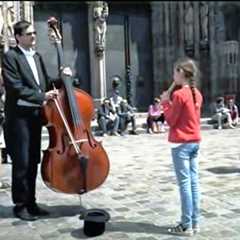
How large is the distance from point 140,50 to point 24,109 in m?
13.9

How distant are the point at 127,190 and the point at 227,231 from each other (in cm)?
201

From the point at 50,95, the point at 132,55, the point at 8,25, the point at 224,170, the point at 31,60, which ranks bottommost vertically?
the point at 224,170

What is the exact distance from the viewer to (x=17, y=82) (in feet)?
14.1

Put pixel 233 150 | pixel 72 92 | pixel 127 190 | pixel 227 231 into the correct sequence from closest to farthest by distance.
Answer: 1. pixel 227 231
2. pixel 72 92
3. pixel 127 190
4. pixel 233 150

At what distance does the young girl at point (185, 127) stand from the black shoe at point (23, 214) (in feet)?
4.07

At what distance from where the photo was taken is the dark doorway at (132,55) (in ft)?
57.7

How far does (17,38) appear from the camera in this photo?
443 centimetres

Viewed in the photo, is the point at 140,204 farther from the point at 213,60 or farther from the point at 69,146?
the point at 213,60

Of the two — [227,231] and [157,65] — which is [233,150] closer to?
[227,231]

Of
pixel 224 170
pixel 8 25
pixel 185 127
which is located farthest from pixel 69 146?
pixel 8 25

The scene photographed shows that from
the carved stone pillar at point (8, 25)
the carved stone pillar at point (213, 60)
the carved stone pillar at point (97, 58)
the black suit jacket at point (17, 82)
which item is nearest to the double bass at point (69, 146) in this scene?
the black suit jacket at point (17, 82)

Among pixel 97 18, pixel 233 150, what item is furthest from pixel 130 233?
pixel 97 18

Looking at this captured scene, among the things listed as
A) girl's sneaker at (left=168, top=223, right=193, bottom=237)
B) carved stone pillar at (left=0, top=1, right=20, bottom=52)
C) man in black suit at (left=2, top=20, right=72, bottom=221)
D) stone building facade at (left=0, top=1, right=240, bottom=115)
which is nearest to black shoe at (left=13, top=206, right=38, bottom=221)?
man in black suit at (left=2, top=20, right=72, bottom=221)

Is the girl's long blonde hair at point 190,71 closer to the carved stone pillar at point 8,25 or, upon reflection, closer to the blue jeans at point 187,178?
the blue jeans at point 187,178
